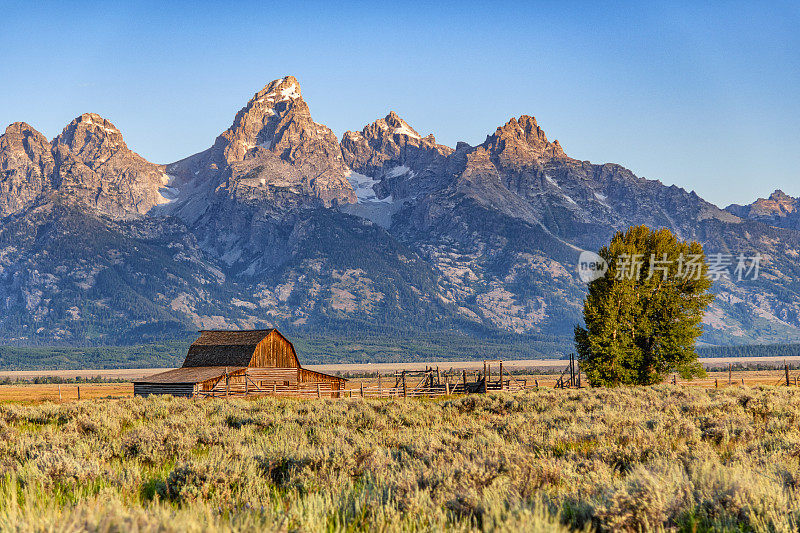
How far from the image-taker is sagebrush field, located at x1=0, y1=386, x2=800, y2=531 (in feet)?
20.2

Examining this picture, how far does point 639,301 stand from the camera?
146 ft

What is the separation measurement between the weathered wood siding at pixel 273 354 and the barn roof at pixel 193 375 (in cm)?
241

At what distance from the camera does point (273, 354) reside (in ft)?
201

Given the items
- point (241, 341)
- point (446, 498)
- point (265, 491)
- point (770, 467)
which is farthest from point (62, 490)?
point (241, 341)

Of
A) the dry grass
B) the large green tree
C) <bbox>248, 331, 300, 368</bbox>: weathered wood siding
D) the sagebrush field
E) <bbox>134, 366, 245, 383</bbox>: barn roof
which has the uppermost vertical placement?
the large green tree

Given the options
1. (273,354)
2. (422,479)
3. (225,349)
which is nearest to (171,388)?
(225,349)

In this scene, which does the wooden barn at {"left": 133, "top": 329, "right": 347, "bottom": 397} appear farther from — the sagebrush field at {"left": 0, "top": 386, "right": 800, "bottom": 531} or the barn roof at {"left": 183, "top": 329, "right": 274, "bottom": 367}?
the sagebrush field at {"left": 0, "top": 386, "right": 800, "bottom": 531}

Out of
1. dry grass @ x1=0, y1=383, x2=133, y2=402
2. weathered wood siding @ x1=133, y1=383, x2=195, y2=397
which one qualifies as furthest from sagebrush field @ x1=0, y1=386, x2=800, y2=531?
dry grass @ x1=0, y1=383, x2=133, y2=402

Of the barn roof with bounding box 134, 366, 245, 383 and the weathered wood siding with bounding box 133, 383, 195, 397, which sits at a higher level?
the barn roof with bounding box 134, 366, 245, 383

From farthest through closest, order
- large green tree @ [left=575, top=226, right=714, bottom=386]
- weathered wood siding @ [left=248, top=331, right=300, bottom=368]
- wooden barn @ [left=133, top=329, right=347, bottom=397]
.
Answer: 1. weathered wood siding @ [left=248, top=331, right=300, bottom=368]
2. wooden barn @ [left=133, top=329, right=347, bottom=397]
3. large green tree @ [left=575, top=226, right=714, bottom=386]

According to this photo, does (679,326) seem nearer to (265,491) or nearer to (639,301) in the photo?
(639,301)

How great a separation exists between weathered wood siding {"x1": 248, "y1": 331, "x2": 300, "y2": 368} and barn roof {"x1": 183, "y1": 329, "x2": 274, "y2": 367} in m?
0.50

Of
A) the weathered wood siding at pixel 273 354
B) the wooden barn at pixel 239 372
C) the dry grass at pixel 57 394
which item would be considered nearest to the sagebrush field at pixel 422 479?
the wooden barn at pixel 239 372

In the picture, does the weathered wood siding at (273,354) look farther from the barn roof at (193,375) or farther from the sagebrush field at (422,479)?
the sagebrush field at (422,479)
